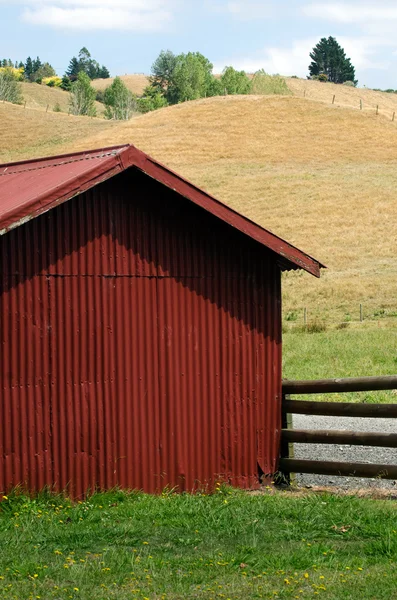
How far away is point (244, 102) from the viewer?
88.1 metres

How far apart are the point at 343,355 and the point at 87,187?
16380 mm

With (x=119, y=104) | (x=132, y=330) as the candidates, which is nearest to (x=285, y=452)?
(x=132, y=330)

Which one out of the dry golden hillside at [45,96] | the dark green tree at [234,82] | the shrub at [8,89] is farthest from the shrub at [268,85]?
the dry golden hillside at [45,96]

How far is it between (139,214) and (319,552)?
4952mm

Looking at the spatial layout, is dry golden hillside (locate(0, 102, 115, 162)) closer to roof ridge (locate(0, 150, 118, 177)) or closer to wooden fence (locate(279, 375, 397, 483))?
roof ridge (locate(0, 150, 118, 177))

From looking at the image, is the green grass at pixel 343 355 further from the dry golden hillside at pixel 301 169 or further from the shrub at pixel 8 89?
the shrub at pixel 8 89

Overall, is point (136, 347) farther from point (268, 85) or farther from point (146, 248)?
point (268, 85)

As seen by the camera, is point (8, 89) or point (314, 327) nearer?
point (314, 327)

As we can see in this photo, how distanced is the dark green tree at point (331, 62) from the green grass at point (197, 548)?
193 metres

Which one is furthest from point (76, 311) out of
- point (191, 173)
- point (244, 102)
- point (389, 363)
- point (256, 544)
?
point (244, 102)

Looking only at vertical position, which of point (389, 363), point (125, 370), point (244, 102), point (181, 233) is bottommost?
point (389, 363)

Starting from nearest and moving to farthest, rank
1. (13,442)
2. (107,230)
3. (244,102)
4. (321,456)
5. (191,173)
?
(13,442), (107,230), (321,456), (191,173), (244,102)

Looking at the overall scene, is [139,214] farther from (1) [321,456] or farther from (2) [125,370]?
(1) [321,456]

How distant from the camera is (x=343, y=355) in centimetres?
2564
